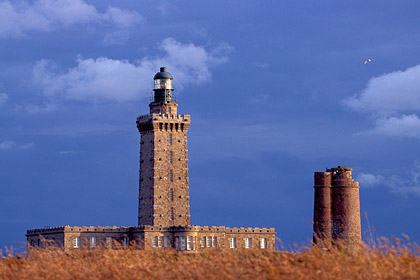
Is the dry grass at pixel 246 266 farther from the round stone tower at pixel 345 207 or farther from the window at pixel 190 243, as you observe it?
the window at pixel 190 243

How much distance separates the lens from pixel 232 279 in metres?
21.5

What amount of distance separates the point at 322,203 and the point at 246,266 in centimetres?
6459

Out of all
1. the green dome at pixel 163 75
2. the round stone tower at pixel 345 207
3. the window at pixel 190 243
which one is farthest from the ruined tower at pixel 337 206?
the green dome at pixel 163 75

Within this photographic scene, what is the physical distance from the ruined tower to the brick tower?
17124 mm

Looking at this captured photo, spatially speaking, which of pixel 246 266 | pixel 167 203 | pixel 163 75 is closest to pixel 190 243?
pixel 167 203

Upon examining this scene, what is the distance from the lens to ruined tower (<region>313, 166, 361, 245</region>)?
3317 inches

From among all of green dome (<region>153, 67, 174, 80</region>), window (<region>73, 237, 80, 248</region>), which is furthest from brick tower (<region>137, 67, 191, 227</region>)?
window (<region>73, 237, 80, 248</region>)

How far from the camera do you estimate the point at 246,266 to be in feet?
75.8

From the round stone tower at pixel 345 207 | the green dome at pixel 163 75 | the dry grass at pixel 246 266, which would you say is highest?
the green dome at pixel 163 75

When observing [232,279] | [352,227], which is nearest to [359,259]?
[232,279]

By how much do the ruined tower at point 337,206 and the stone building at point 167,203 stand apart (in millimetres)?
9947

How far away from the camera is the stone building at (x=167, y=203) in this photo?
297 ft

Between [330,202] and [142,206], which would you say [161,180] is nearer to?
[142,206]

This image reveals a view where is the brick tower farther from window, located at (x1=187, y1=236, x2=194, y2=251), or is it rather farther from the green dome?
the green dome
